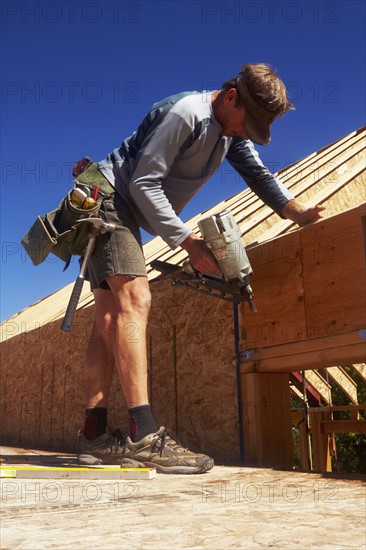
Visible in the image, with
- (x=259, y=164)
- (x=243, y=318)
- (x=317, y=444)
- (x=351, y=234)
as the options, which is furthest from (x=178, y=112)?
(x=317, y=444)

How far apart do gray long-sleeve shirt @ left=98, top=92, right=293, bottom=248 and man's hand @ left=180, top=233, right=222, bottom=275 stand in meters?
0.04

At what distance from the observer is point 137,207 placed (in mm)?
2719

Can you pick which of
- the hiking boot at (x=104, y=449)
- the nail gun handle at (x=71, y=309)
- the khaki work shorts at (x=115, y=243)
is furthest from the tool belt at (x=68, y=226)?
the hiking boot at (x=104, y=449)

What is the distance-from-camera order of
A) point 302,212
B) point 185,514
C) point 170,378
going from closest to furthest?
point 185,514, point 302,212, point 170,378

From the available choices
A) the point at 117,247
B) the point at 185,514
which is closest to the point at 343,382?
the point at 117,247

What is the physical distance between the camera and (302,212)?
10.2ft

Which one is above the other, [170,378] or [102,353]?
[102,353]

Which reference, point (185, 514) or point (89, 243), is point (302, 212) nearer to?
point (89, 243)

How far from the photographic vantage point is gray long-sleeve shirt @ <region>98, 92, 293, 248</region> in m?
2.44

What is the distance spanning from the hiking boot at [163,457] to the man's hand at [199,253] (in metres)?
0.75

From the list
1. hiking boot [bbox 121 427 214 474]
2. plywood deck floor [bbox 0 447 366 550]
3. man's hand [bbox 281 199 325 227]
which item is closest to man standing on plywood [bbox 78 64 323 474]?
hiking boot [bbox 121 427 214 474]

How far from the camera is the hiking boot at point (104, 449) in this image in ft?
8.42

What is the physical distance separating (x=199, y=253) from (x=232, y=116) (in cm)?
63

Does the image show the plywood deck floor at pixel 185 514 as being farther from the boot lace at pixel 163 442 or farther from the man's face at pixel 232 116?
the man's face at pixel 232 116
